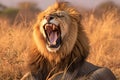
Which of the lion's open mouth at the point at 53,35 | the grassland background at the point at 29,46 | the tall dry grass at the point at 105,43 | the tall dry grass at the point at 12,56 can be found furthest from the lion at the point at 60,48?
the tall dry grass at the point at 105,43

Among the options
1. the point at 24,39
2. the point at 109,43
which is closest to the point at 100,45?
the point at 109,43

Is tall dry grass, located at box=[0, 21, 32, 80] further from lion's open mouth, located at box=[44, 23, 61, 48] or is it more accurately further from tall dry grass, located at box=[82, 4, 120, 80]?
lion's open mouth, located at box=[44, 23, 61, 48]

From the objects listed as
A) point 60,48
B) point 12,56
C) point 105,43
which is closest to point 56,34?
point 60,48

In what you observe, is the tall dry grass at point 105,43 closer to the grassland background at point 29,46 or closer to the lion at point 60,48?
the grassland background at point 29,46

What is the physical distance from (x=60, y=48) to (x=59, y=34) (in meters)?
0.16

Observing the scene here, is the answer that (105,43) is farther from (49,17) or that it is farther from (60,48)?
(49,17)

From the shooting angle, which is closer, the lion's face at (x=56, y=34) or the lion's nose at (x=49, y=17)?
the lion's nose at (x=49, y=17)

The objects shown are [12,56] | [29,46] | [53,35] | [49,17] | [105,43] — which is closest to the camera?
[49,17]

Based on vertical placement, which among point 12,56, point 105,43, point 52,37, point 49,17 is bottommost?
point 105,43

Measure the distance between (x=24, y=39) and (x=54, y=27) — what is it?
3678 millimetres

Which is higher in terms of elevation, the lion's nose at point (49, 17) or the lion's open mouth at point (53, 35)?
the lion's nose at point (49, 17)

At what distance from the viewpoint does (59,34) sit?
6.84m

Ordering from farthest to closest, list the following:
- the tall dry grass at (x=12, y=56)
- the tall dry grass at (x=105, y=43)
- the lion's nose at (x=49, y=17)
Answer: the tall dry grass at (x=105, y=43) → the tall dry grass at (x=12, y=56) → the lion's nose at (x=49, y=17)

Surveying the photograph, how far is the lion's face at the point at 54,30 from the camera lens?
6.74 m
